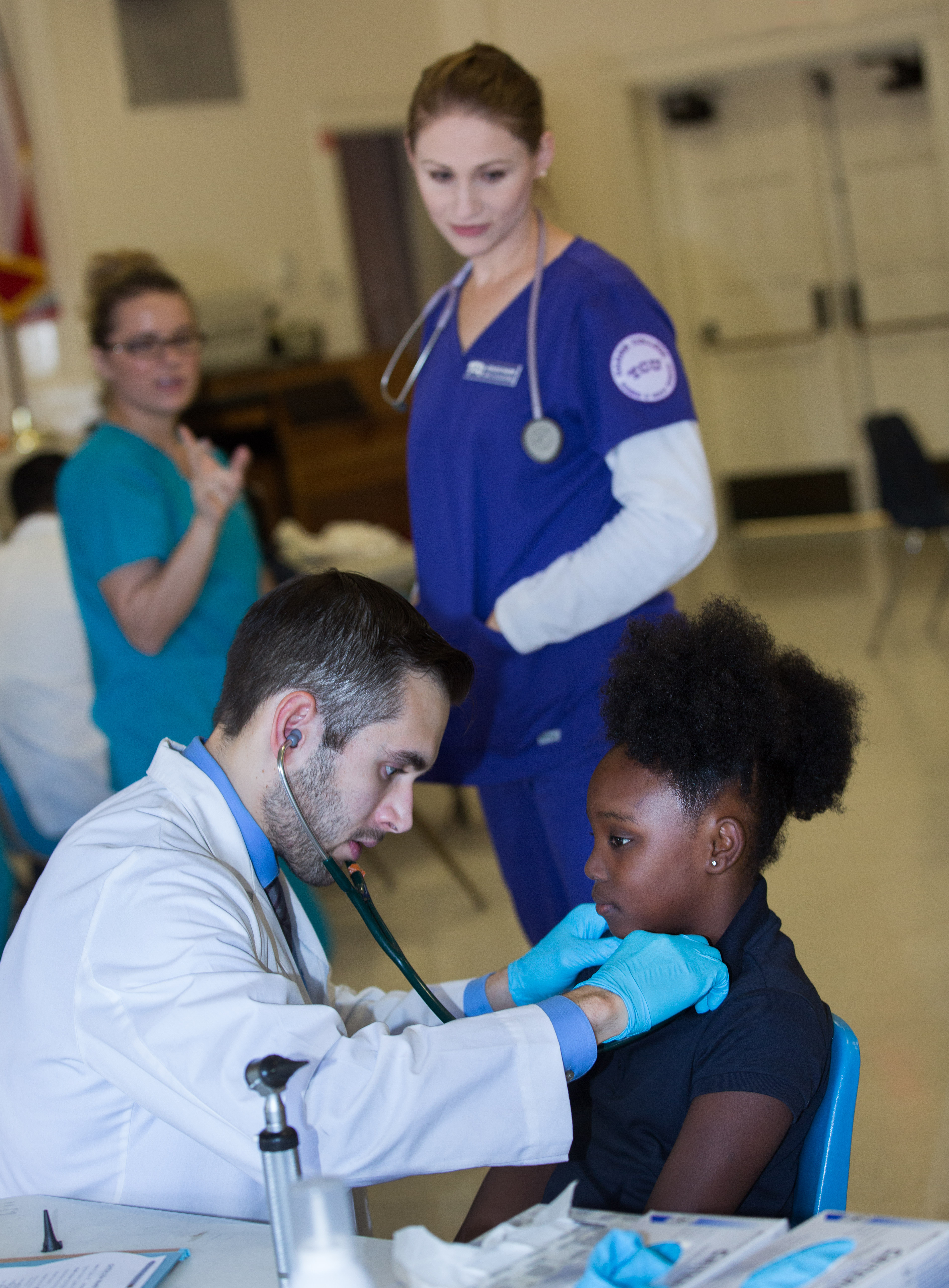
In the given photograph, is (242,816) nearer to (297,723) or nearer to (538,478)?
(297,723)

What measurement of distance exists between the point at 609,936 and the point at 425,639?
1.08ft

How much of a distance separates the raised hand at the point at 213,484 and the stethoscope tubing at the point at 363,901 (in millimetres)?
902

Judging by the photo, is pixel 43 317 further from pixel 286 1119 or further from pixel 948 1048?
pixel 286 1119

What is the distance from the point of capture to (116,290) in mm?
2090

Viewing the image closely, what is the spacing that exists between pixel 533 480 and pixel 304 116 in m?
4.96

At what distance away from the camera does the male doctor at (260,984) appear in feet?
2.96

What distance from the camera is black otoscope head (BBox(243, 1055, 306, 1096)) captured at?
2.43ft

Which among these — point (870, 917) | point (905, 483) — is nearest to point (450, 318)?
point (870, 917)

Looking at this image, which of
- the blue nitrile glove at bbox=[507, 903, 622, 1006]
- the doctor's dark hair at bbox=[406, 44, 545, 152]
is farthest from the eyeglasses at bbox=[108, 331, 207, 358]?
the blue nitrile glove at bbox=[507, 903, 622, 1006]

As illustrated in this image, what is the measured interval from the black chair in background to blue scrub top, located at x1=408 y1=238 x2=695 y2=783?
10.1 ft

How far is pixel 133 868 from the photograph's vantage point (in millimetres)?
974

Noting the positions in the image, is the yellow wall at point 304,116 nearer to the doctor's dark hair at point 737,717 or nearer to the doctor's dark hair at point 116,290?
the doctor's dark hair at point 116,290

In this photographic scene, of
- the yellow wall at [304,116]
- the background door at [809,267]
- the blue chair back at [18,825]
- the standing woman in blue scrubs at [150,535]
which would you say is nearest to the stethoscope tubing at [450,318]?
the standing woman in blue scrubs at [150,535]

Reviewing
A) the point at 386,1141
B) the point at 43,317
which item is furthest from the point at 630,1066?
the point at 43,317
